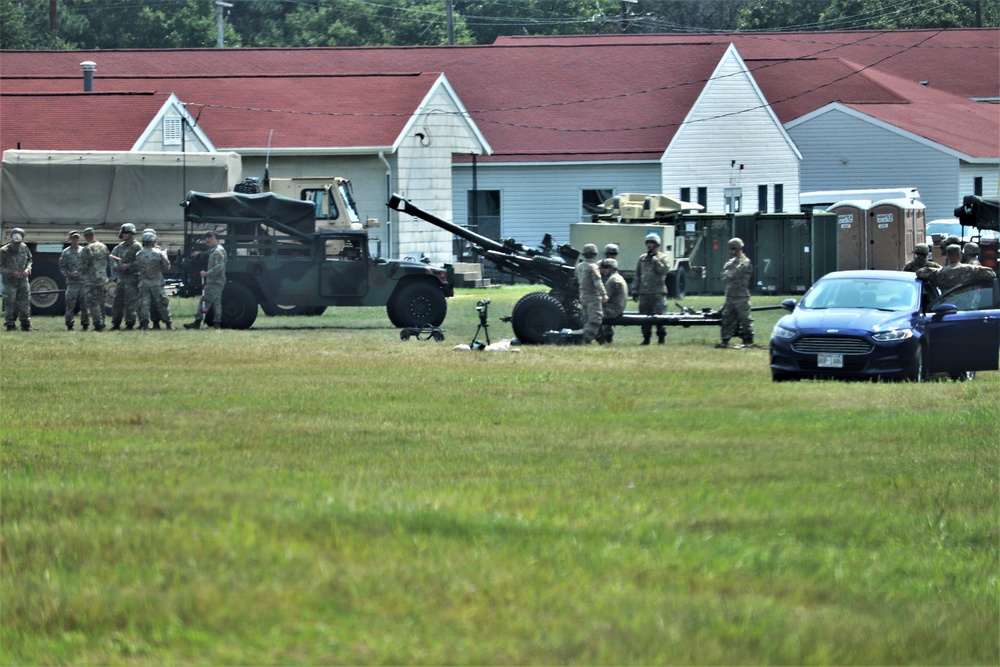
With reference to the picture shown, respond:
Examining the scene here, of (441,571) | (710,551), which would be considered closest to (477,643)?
(441,571)

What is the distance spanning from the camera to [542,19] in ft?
247

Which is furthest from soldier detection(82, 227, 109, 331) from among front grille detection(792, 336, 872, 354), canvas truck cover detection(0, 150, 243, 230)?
front grille detection(792, 336, 872, 354)

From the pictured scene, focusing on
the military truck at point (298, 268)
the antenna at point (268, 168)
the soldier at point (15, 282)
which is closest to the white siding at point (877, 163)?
the antenna at point (268, 168)

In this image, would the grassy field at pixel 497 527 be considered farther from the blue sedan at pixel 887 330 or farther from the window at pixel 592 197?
the window at pixel 592 197

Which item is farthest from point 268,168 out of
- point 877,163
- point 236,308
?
point 877,163

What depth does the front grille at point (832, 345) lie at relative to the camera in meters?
17.5

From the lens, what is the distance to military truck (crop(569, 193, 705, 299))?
35.6 metres

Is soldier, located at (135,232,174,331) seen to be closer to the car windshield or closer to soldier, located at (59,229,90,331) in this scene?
soldier, located at (59,229,90,331)

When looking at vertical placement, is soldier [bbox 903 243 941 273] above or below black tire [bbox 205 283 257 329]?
above

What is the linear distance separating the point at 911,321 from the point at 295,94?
29.8 meters

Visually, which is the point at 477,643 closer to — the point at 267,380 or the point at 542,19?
the point at 267,380

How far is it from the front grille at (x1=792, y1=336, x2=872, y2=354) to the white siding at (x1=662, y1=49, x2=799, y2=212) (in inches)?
1240

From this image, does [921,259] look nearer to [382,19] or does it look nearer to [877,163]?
[877,163]

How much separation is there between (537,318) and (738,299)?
3211 millimetres
